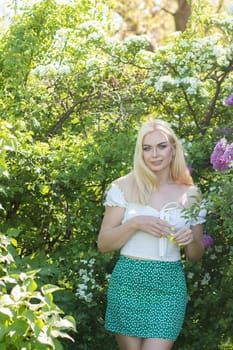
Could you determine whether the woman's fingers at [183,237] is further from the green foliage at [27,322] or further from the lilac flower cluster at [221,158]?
the green foliage at [27,322]

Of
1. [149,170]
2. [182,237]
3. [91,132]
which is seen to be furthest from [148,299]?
[91,132]

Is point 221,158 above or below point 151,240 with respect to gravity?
above

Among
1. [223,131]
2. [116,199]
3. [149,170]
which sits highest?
[223,131]

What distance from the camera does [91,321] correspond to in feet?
16.8

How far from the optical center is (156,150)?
4191mm

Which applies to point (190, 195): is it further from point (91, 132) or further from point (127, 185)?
point (91, 132)

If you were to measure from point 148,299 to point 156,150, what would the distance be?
2.40ft

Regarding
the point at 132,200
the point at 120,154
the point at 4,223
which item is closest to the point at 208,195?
the point at 132,200

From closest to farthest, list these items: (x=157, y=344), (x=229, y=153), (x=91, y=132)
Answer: (x=157, y=344), (x=229, y=153), (x=91, y=132)

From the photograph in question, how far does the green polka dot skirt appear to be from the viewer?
402 cm

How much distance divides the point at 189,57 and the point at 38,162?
4.11 feet

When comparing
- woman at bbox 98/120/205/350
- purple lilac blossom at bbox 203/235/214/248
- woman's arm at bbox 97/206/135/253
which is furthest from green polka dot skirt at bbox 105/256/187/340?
purple lilac blossom at bbox 203/235/214/248

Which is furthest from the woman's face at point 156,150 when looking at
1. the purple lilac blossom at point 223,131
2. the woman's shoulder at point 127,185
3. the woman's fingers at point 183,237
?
the purple lilac blossom at point 223,131

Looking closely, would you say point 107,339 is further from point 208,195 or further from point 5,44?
point 5,44
